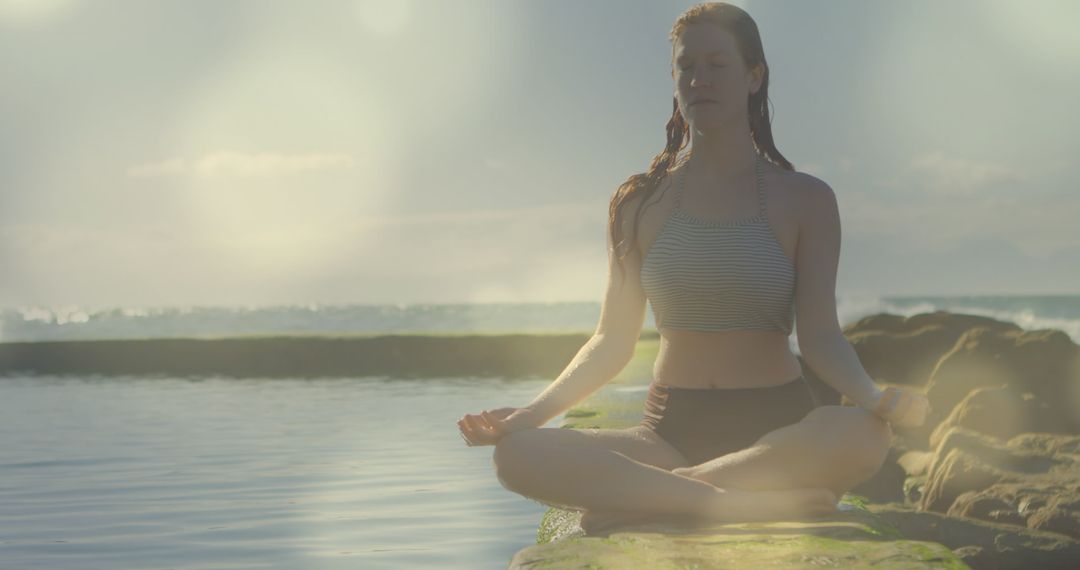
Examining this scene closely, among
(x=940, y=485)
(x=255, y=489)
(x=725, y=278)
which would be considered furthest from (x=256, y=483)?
(x=725, y=278)

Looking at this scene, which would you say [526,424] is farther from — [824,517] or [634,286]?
[824,517]

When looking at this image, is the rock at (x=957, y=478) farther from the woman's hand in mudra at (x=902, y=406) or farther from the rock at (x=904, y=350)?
the woman's hand in mudra at (x=902, y=406)

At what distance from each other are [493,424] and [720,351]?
0.81m

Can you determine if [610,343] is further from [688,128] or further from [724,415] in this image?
[688,128]

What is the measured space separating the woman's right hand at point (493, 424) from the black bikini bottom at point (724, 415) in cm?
50

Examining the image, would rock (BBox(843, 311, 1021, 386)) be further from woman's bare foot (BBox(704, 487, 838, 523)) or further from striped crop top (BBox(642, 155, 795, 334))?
woman's bare foot (BBox(704, 487, 838, 523))

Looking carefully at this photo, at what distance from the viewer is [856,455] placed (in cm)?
394

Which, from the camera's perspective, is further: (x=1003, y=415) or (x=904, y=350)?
(x=904, y=350)

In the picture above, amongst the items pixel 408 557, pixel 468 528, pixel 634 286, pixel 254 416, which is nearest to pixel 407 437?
pixel 254 416

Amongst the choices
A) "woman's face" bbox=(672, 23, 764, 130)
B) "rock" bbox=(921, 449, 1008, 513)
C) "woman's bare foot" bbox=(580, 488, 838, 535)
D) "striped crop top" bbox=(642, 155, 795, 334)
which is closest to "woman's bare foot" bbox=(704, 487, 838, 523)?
"woman's bare foot" bbox=(580, 488, 838, 535)

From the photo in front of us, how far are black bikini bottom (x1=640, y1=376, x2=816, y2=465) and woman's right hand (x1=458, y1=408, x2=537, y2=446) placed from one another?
0.50m

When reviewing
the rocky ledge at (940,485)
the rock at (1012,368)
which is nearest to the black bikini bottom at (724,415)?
the rocky ledge at (940,485)

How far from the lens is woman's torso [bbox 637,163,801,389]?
13.7 feet

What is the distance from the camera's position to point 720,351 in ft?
13.7
